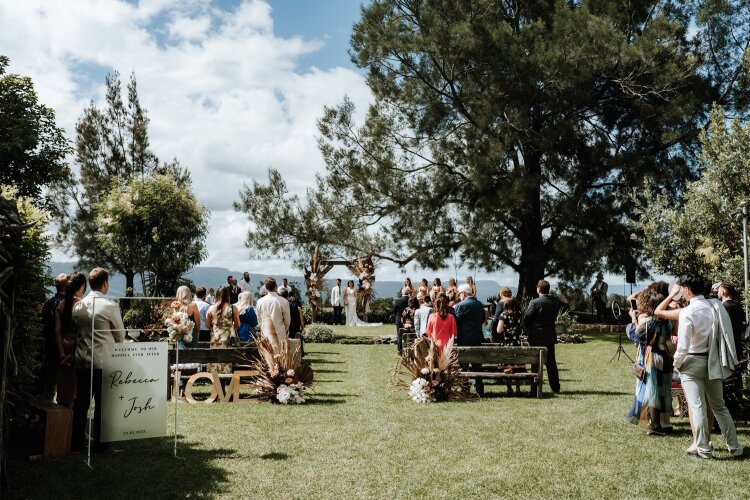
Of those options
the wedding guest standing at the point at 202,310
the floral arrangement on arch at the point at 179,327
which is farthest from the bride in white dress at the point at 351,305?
the floral arrangement on arch at the point at 179,327

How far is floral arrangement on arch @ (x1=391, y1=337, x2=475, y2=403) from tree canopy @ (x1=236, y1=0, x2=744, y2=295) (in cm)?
1265

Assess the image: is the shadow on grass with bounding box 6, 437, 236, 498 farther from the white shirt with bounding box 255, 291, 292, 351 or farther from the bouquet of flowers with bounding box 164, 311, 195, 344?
the white shirt with bounding box 255, 291, 292, 351

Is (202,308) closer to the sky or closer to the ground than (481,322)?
closer to the sky

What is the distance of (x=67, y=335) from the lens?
7062 mm

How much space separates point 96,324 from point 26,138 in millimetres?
21014

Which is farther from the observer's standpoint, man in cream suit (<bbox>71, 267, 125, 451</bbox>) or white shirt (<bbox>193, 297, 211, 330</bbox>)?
white shirt (<bbox>193, 297, 211, 330</bbox>)

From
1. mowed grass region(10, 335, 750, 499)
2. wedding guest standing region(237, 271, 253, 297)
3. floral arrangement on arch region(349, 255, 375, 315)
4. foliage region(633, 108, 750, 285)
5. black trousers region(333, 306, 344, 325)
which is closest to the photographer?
mowed grass region(10, 335, 750, 499)

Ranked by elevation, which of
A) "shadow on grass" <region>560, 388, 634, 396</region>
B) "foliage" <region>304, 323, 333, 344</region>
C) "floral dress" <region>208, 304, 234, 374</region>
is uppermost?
"floral dress" <region>208, 304, 234, 374</region>

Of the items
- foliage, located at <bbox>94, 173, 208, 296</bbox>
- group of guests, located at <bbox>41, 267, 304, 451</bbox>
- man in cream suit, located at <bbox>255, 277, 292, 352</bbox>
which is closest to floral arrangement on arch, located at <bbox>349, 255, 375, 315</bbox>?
foliage, located at <bbox>94, 173, 208, 296</bbox>

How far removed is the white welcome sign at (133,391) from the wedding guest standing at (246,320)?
4996mm

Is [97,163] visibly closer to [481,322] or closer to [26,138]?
[26,138]

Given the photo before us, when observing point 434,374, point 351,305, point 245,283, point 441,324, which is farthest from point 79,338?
point 351,305

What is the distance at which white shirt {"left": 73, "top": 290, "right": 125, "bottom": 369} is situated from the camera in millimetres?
6824

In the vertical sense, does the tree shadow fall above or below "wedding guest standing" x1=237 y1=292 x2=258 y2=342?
below
